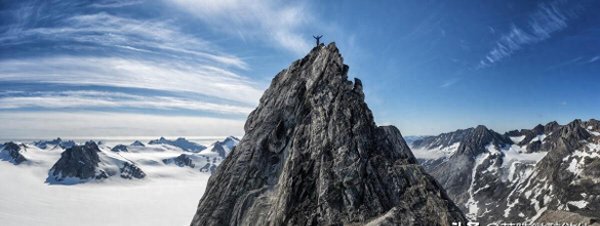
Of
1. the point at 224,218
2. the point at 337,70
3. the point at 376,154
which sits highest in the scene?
the point at 337,70

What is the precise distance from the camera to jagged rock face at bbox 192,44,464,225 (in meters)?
43.8

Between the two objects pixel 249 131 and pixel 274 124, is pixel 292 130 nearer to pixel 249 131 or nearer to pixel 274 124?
pixel 274 124

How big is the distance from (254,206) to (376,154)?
1681 centimetres

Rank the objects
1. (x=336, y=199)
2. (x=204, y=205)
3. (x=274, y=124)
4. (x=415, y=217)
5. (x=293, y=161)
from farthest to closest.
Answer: (x=274, y=124) → (x=204, y=205) → (x=293, y=161) → (x=336, y=199) → (x=415, y=217)

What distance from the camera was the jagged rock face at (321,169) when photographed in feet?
144

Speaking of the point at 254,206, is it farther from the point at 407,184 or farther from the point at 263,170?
the point at 407,184

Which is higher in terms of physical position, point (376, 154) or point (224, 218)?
point (376, 154)

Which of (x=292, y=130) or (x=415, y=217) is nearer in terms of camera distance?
(x=415, y=217)

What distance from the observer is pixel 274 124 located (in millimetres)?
58812

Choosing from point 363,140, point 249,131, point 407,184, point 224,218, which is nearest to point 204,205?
point 224,218

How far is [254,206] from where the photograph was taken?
1986 inches

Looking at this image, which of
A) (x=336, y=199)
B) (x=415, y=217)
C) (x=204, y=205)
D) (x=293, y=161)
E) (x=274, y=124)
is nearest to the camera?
(x=415, y=217)

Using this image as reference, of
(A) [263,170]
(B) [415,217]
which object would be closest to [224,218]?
(A) [263,170]

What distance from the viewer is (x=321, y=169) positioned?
157 feet
